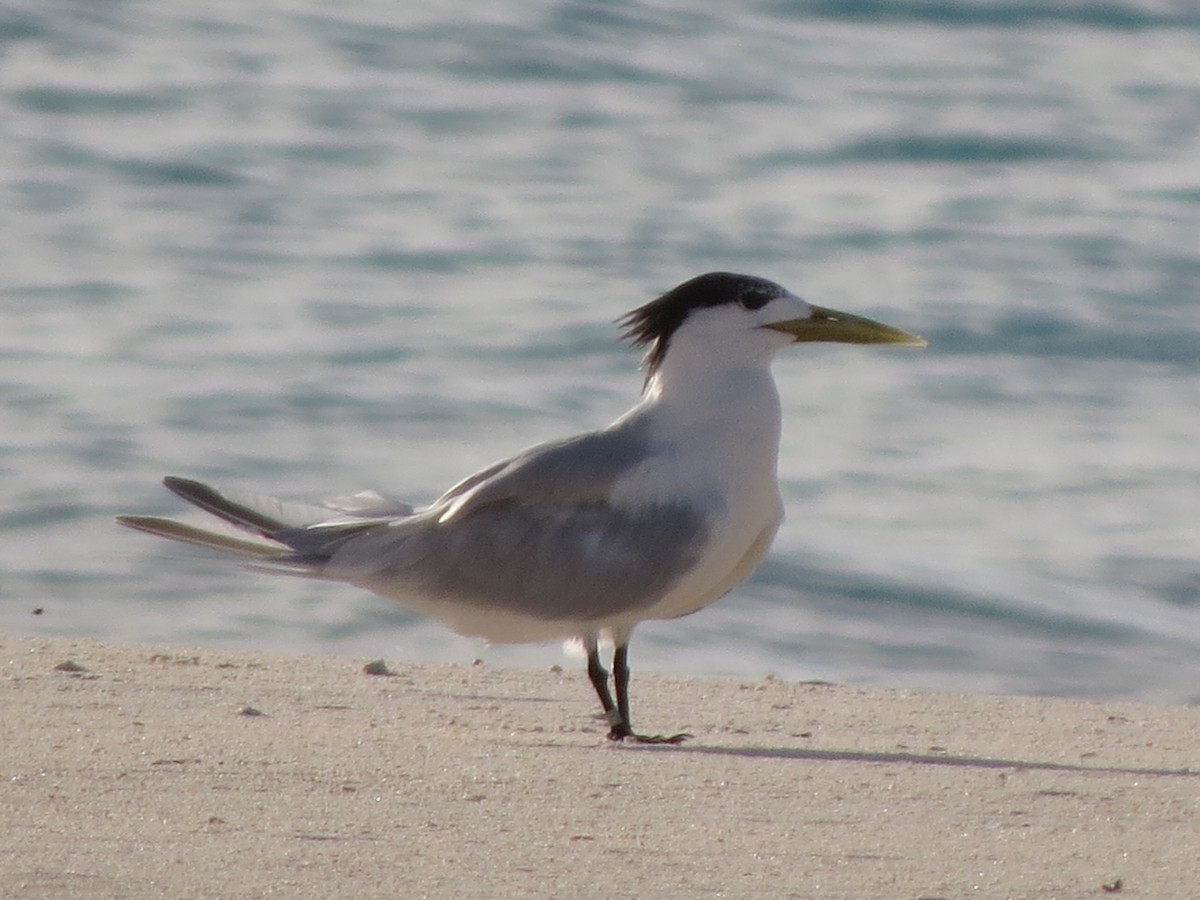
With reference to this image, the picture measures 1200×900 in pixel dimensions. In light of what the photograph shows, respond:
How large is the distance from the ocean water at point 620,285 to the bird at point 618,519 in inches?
59.7

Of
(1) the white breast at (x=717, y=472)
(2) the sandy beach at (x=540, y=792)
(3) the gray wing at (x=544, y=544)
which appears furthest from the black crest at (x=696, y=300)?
(2) the sandy beach at (x=540, y=792)

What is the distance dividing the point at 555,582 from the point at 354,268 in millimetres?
7361

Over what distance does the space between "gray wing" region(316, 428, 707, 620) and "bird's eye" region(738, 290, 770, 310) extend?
43 cm

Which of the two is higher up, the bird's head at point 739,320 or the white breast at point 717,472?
the bird's head at point 739,320

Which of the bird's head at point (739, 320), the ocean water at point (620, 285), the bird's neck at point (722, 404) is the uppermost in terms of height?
the bird's head at point (739, 320)

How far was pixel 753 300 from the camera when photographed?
5281 millimetres

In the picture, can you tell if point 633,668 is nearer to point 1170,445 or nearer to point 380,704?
point 380,704

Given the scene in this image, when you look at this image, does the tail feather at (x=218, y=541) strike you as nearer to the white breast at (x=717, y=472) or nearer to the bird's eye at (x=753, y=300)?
the white breast at (x=717, y=472)

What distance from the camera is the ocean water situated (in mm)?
7457

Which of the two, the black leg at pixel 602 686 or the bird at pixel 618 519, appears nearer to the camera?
the black leg at pixel 602 686

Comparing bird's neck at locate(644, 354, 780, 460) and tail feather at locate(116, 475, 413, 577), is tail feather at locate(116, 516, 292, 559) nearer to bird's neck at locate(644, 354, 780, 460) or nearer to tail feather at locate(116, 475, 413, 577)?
tail feather at locate(116, 475, 413, 577)

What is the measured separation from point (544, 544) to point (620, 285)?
7194mm

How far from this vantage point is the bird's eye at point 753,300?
5277 millimetres

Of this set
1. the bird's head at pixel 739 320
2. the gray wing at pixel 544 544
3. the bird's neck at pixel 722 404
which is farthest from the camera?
the bird's head at pixel 739 320
